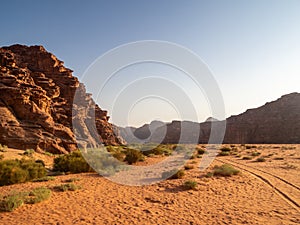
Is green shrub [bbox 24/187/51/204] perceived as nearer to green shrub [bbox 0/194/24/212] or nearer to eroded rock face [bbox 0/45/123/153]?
green shrub [bbox 0/194/24/212]

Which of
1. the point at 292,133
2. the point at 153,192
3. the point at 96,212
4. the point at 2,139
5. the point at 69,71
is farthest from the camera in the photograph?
the point at 292,133

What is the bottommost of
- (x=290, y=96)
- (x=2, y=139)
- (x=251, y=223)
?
(x=251, y=223)

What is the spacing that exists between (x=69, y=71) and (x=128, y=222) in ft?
152

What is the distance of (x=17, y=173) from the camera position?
10781 millimetres

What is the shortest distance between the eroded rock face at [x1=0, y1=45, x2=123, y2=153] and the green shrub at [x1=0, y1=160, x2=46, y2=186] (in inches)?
542

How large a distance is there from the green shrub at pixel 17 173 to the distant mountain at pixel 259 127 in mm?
59239

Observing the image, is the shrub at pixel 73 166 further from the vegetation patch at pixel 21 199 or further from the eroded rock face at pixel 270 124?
the eroded rock face at pixel 270 124

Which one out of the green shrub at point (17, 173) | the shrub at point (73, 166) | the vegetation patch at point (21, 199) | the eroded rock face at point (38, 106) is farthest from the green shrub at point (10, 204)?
the eroded rock face at point (38, 106)

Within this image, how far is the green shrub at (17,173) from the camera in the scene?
34.4 ft

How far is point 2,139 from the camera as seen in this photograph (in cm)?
2306

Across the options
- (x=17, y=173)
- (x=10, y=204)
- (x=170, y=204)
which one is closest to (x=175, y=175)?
(x=170, y=204)

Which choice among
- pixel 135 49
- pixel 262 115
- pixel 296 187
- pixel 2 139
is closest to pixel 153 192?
pixel 296 187

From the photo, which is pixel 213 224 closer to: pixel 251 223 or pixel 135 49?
pixel 251 223

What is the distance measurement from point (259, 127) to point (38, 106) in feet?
211
